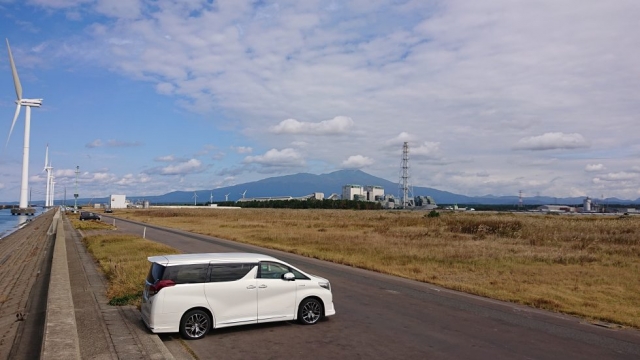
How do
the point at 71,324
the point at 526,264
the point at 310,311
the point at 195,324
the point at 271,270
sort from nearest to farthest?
the point at 71,324, the point at 195,324, the point at 271,270, the point at 310,311, the point at 526,264

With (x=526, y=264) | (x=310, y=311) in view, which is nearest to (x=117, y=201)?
(x=526, y=264)

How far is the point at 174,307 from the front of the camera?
32.6 ft

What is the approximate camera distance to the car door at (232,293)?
10.3 metres

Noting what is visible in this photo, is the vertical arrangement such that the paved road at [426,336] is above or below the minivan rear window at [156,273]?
below

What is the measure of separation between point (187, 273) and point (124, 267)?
34.5 ft

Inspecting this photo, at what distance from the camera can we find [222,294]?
408 inches

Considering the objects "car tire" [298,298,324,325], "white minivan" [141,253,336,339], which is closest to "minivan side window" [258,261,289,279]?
"white minivan" [141,253,336,339]

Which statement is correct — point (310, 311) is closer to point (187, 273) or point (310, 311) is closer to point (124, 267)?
point (187, 273)

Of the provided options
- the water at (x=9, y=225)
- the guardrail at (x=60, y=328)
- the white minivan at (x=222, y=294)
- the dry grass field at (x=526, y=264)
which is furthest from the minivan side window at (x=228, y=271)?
the water at (x=9, y=225)

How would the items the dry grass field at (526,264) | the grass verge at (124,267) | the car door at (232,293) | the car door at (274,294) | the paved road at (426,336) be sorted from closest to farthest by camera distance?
the paved road at (426,336), the car door at (232,293), the car door at (274,294), the grass verge at (124,267), the dry grass field at (526,264)

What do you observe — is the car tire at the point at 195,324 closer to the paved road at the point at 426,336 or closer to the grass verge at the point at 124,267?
the paved road at the point at 426,336

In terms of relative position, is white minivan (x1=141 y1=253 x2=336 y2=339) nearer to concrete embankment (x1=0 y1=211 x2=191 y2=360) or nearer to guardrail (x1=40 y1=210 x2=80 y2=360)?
concrete embankment (x1=0 y1=211 x2=191 y2=360)

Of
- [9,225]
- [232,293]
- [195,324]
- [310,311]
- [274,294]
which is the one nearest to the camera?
[195,324]

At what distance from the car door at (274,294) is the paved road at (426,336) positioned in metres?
0.35
